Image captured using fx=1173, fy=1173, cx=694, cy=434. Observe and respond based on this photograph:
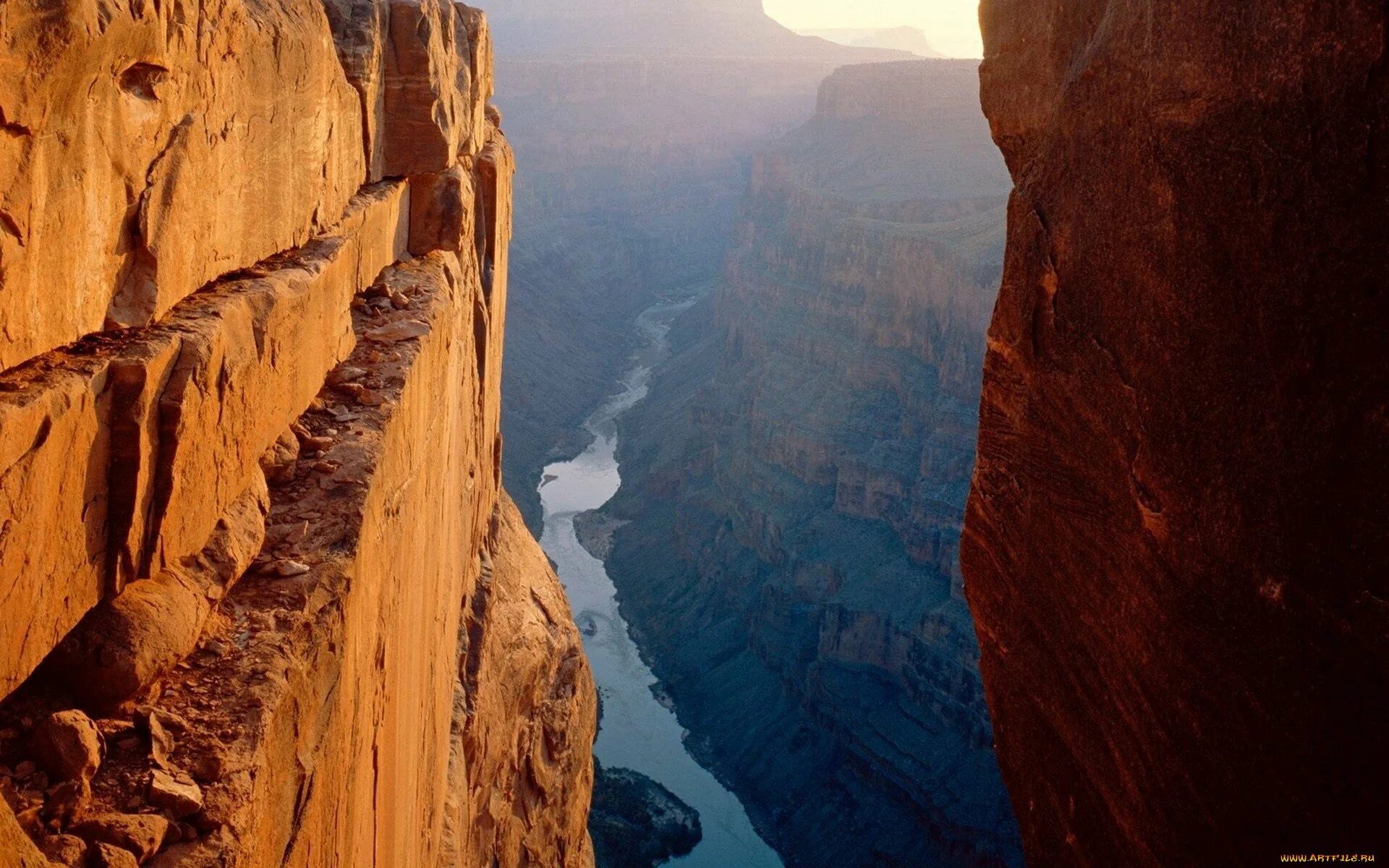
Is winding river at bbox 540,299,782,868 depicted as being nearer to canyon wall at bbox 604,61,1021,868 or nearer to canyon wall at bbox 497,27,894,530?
canyon wall at bbox 604,61,1021,868

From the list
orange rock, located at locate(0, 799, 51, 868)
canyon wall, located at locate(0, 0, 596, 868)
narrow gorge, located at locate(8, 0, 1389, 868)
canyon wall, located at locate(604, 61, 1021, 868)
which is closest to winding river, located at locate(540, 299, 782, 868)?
canyon wall, located at locate(604, 61, 1021, 868)

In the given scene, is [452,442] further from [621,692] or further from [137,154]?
[621,692]

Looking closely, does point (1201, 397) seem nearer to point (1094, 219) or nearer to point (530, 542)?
point (1094, 219)

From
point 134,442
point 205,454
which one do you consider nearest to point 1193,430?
point 205,454

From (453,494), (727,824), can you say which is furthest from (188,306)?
(727,824)

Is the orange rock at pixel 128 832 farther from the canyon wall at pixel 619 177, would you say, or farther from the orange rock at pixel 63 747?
the canyon wall at pixel 619 177

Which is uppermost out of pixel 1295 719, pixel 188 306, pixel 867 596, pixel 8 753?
pixel 188 306

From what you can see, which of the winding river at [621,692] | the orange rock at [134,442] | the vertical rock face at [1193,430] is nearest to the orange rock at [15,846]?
the orange rock at [134,442]
